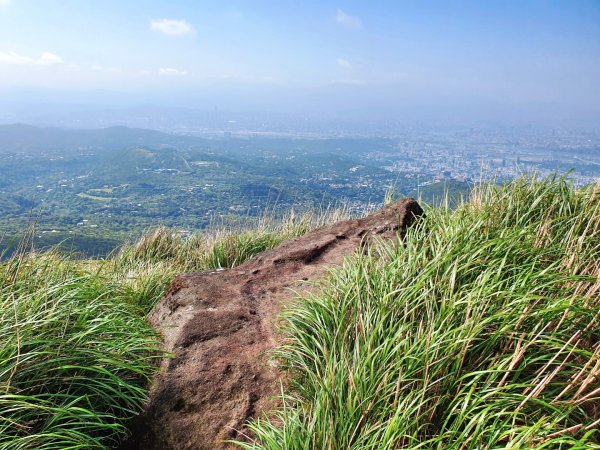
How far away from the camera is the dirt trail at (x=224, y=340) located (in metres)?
2.64

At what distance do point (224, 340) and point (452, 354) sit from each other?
184cm

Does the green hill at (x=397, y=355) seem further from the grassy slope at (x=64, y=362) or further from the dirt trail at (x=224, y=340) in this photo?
the dirt trail at (x=224, y=340)

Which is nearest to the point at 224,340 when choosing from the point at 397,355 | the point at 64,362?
the point at 64,362

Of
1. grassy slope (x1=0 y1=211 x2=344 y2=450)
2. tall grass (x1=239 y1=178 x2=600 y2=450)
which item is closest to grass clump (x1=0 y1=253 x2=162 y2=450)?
grassy slope (x1=0 y1=211 x2=344 y2=450)

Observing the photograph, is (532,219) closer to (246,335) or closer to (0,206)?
(246,335)

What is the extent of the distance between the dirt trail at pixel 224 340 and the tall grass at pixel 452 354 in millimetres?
284

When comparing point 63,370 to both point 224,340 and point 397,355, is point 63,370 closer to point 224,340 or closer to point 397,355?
point 224,340

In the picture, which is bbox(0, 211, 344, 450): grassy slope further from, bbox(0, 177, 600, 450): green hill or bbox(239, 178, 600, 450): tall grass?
bbox(239, 178, 600, 450): tall grass

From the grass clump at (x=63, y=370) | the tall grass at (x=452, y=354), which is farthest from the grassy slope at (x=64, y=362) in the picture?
the tall grass at (x=452, y=354)

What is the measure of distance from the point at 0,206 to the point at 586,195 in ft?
223

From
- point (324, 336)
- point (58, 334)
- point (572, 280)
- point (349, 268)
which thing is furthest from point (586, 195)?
point (58, 334)

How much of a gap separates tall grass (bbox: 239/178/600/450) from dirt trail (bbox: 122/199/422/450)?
284 millimetres

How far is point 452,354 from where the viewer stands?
2.16 m

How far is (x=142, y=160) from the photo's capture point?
10381 centimetres
